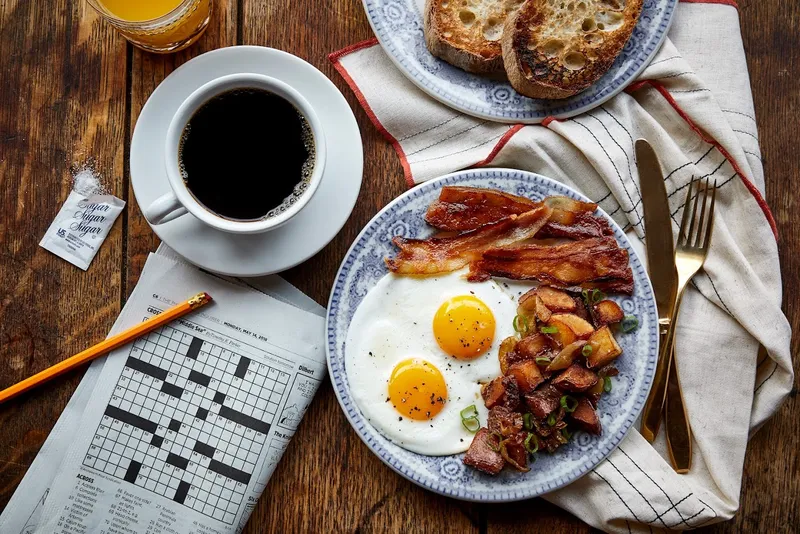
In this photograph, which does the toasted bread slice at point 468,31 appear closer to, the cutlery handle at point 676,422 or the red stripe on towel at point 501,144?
the red stripe on towel at point 501,144

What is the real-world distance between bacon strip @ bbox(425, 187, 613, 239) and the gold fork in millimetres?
209

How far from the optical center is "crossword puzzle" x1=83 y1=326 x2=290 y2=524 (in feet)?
5.34

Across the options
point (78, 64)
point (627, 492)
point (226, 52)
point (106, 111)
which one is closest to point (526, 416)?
point (627, 492)

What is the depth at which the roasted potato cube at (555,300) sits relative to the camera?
1.55 meters

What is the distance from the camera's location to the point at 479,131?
1.65 m

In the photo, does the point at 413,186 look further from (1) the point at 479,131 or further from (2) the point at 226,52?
(2) the point at 226,52

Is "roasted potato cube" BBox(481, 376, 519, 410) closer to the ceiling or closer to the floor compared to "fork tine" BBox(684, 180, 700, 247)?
closer to the floor

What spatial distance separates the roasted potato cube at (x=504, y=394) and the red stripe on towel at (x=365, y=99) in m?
0.52

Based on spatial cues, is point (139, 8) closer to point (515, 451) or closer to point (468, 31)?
point (468, 31)

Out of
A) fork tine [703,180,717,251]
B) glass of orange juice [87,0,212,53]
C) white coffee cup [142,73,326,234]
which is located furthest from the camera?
fork tine [703,180,717,251]

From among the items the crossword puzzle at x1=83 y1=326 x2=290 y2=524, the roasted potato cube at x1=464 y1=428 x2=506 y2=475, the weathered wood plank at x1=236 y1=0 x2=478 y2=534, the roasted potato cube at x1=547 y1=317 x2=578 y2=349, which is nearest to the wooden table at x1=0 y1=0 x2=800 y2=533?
the weathered wood plank at x1=236 y1=0 x2=478 y2=534

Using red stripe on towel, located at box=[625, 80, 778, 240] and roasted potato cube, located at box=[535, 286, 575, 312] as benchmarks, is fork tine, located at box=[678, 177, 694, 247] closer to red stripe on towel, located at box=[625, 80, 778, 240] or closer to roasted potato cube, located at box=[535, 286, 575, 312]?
red stripe on towel, located at box=[625, 80, 778, 240]

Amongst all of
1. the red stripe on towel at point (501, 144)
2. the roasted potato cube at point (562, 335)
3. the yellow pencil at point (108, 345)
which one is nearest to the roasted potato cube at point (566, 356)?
the roasted potato cube at point (562, 335)

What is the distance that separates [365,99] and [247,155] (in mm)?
341
